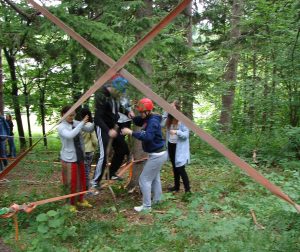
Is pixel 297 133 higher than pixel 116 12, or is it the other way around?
pixel 116 12

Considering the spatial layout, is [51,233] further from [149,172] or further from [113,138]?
[149,172]

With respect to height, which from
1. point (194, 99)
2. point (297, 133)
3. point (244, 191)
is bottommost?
point (244, 191)

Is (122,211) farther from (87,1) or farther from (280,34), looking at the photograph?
(280,34)

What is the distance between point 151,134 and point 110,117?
784 millimetres

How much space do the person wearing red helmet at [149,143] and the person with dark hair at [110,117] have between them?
367mm

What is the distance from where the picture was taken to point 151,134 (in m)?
5.48

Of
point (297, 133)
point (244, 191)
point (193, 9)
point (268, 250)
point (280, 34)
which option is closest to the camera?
point (268, 250)

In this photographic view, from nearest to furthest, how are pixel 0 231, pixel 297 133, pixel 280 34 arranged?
pixel 0 231, pixel 297 133, pixel 280 34

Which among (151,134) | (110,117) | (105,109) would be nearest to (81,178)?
(110,117)

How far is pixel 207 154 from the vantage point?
414 inches

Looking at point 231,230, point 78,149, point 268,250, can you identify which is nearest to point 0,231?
point 78,149

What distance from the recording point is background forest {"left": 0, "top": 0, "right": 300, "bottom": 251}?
455 cm

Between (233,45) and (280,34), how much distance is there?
1484 millimetres

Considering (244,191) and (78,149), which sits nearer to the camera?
(78,149)
